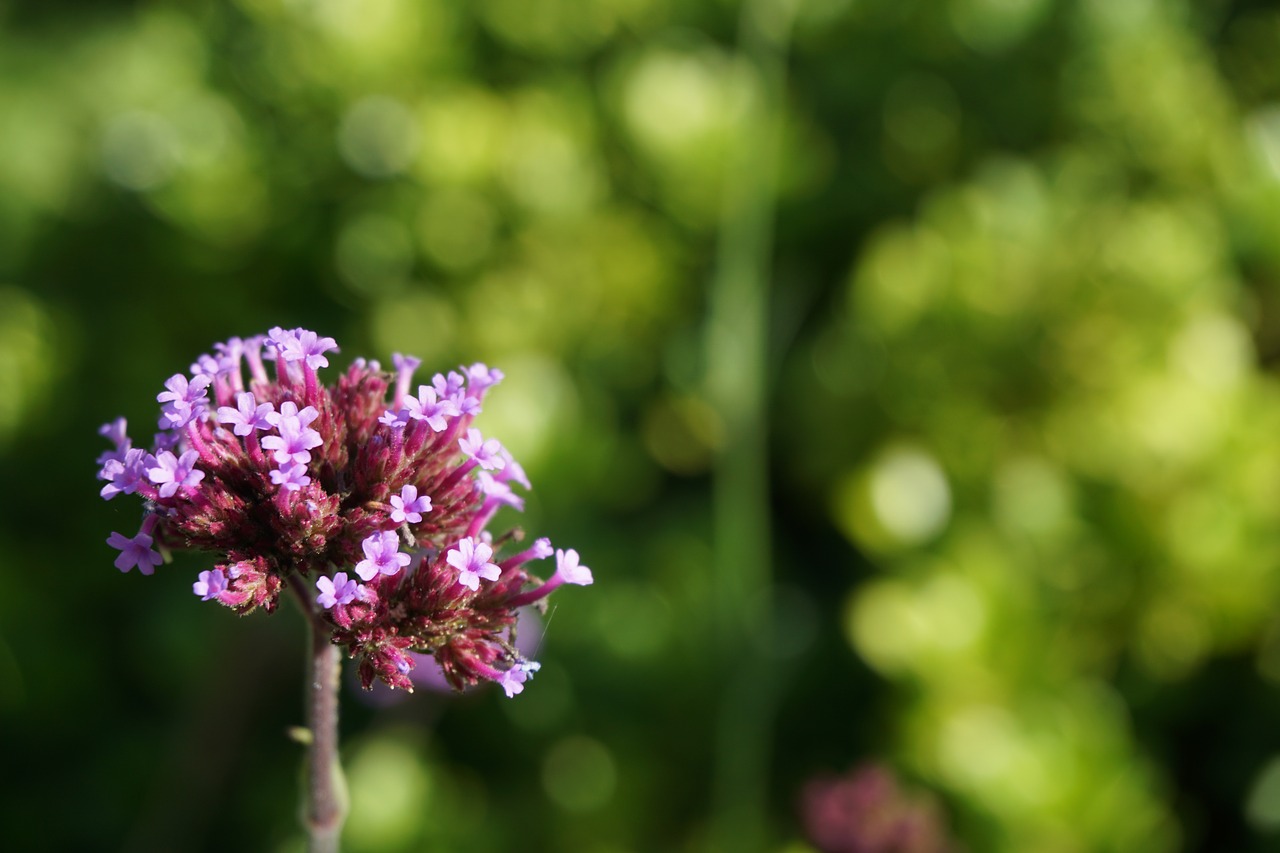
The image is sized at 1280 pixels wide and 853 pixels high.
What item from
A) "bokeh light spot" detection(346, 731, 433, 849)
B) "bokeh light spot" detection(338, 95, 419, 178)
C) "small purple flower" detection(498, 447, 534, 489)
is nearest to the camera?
"small purple flower" detection(498, 447, 534, 489)

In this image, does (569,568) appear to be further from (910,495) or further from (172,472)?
(910,495)

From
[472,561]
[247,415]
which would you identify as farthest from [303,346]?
[472,561]

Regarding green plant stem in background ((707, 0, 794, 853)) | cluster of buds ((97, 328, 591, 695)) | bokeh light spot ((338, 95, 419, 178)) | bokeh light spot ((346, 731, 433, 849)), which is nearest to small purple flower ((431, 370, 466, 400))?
cluster of buds ((97, 328, 591, 695))

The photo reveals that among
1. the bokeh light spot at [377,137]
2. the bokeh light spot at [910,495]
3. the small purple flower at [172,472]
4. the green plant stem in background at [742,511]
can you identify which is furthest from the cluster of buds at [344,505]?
the bokeh light spot at [377,137]

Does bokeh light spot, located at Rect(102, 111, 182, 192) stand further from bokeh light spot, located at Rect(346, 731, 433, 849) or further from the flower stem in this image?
the flower stem

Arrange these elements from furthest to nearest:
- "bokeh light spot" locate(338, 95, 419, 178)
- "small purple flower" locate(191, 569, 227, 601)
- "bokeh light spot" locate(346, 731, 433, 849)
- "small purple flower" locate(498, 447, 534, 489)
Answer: "bokeh light spot" locate(338, 95, 419, 178) < "bokeh light spot" locate(346, 731, 433, 849) < "small purple flower" locate(498, 447, 534, 489) < "small purple flower" locate(191, 569, 227, 601)

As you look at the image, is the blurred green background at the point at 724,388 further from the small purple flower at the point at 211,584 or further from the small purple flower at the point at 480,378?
the small purple flower at the point at 211,584

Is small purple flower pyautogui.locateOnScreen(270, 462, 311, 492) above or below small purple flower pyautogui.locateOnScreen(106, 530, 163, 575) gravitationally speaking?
above
